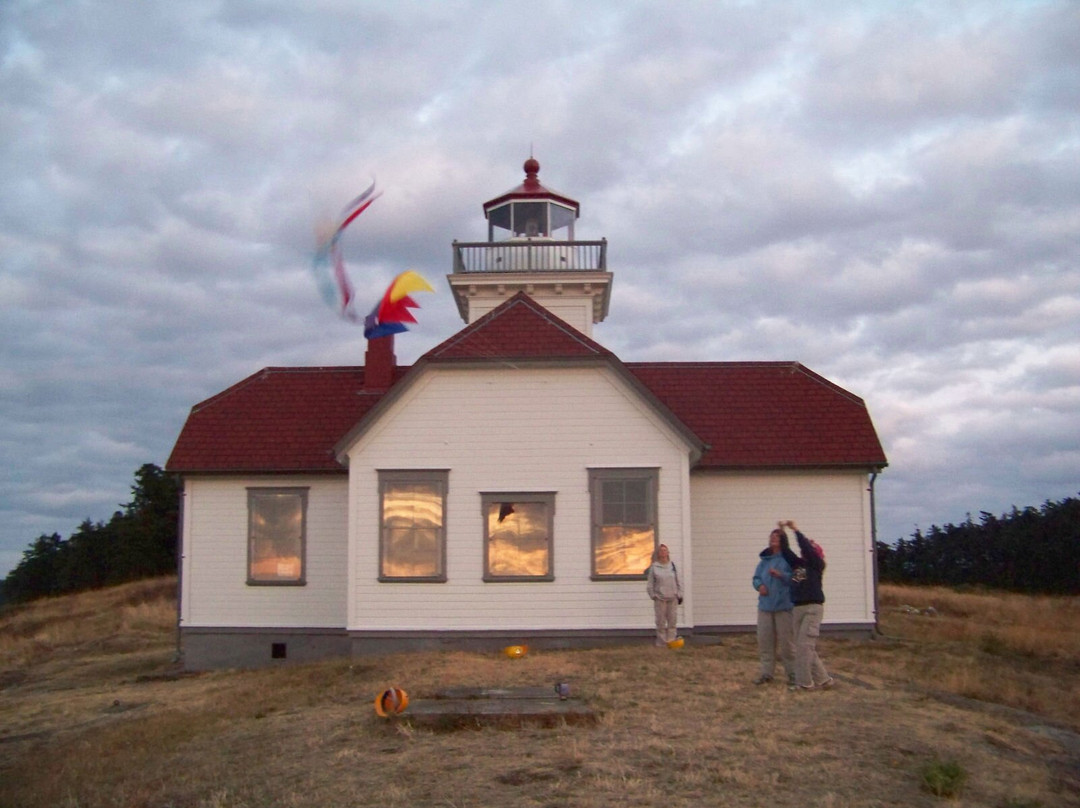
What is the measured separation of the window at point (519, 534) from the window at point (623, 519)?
0.75 meters

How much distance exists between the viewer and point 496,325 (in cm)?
1858

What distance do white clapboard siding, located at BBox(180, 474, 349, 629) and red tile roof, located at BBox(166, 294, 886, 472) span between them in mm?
Result: 437

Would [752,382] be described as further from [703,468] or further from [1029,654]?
[1029,654]

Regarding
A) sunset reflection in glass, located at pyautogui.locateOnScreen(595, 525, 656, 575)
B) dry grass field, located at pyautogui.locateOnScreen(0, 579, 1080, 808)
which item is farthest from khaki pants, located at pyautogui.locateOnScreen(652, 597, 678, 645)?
sunset reflection in glass, located at pyautogui.locateOnScreen(595, 525, 656, 575)

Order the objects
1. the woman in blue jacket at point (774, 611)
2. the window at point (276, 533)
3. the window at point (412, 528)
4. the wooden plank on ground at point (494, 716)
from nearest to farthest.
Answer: the wooden plank on ground at point (494, 716) → the woman in blue jacket at point (774, 611) → the window at point (412, 528) → the window at point (276, 533)

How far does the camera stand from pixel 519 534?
1817 cm

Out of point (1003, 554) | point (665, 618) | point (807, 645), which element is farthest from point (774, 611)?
point (1003, 554)

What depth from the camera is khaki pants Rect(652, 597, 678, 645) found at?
17.1m

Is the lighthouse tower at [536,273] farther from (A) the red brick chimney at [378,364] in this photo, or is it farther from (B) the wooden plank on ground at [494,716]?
(B) the wooden plank on ground at [494,716]

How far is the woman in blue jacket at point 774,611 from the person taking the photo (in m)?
12.9

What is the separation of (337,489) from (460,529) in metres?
3.04

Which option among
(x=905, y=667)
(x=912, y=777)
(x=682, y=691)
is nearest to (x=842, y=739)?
(x=912, y=777)

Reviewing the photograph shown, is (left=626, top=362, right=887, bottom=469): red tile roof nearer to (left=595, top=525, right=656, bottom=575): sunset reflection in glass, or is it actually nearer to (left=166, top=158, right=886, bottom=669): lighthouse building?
(left=166, top=158, right=886, bottom=669): lighthouse building

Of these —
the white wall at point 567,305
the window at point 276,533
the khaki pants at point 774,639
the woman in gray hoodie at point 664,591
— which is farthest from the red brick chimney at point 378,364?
the khaki pants at point 774,639
